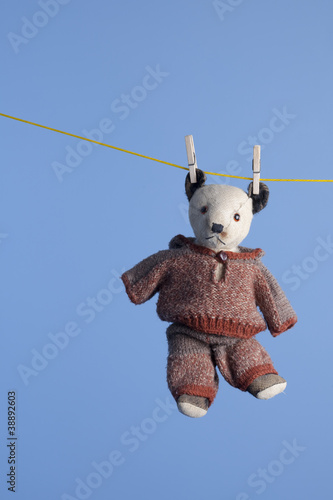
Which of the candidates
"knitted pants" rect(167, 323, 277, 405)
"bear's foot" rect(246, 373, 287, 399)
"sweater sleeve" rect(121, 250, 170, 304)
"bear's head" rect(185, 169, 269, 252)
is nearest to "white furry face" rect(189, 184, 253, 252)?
"bear's head" rect(185, 169, 269, 252)

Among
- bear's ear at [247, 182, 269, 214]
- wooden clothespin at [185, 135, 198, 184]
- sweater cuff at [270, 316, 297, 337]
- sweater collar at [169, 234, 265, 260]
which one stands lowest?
sweater cuff at [270, 316, 297, 337]

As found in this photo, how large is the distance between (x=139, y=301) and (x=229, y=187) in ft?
1.18

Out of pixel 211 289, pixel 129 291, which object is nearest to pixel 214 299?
pixel 211 289

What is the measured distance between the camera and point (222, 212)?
6.70 ft

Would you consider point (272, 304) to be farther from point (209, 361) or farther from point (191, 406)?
point (191, 406)

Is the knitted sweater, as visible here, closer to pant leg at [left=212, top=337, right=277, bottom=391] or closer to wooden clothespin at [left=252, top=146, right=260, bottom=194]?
pant leg at [left=212, top=337, right=277, bottom=391]

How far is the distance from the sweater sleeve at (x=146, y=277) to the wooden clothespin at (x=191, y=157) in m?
0.20

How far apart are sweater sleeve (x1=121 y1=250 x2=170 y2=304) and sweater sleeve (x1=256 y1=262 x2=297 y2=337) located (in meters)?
0.24

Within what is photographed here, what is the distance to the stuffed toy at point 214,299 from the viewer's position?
201cm

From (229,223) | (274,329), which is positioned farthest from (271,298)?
(229,223)

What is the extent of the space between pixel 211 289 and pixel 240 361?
19cm

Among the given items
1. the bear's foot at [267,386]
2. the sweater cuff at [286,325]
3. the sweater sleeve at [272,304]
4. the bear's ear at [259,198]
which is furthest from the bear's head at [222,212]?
the bear's foot at [267,386]

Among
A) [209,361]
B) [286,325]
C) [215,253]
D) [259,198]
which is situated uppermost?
[259,198]

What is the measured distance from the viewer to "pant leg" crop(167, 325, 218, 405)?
200 cm
